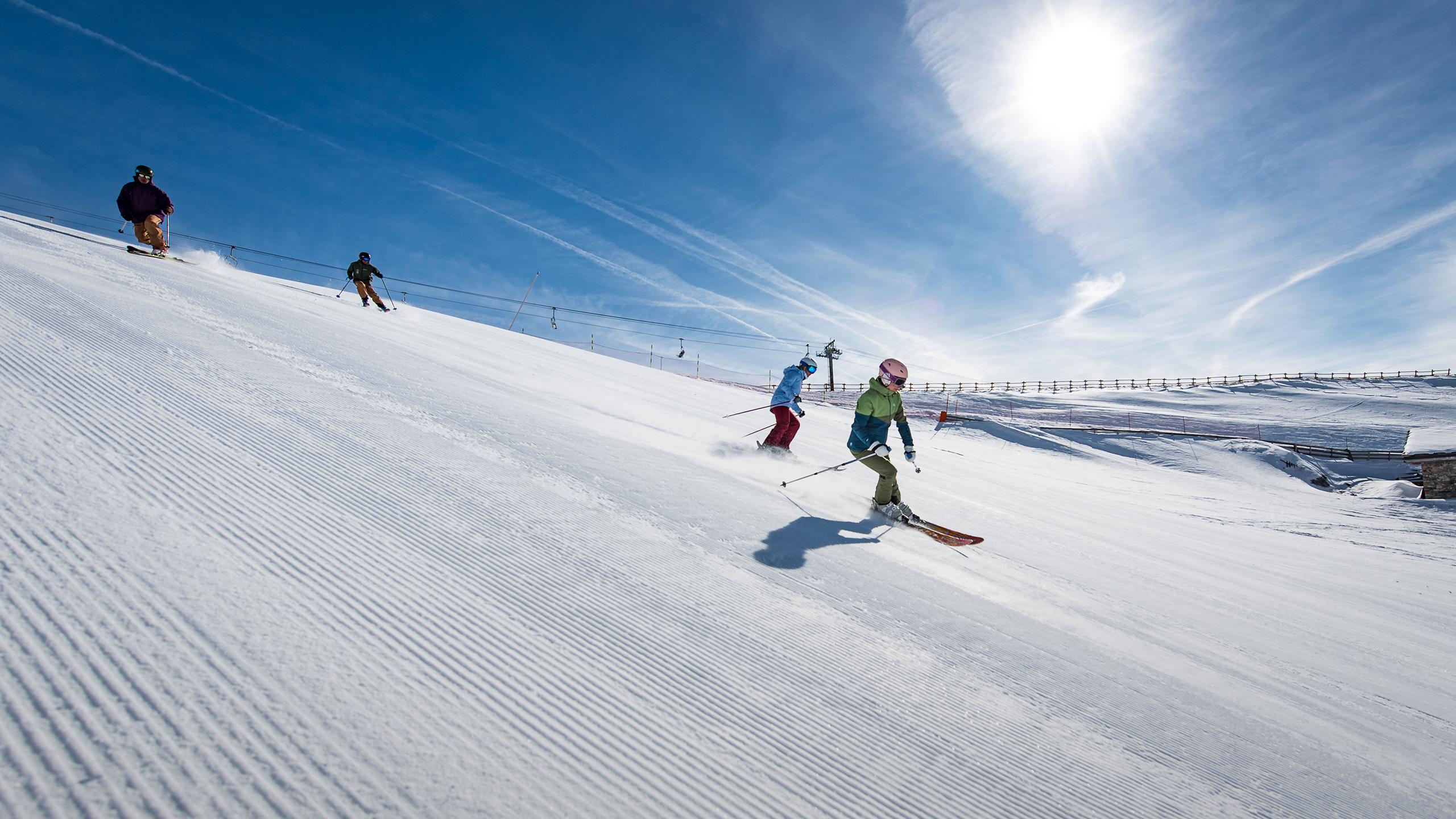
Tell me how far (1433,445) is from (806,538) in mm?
26864

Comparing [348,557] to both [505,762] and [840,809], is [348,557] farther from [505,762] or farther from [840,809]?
[840,809]

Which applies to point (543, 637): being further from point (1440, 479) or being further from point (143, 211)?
point (1440, 479)

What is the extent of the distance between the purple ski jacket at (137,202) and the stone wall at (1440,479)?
3486 cm

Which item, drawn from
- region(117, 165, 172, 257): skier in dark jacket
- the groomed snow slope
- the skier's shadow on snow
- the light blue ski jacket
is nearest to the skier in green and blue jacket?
the groomed snow slope

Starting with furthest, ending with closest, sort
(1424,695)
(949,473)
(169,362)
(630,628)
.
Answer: (949,473) < (169,362) < (1424,695) < (630,628)

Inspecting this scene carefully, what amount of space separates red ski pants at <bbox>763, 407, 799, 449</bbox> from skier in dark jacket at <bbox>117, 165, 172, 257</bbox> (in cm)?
1332

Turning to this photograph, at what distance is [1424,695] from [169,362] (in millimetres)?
8745

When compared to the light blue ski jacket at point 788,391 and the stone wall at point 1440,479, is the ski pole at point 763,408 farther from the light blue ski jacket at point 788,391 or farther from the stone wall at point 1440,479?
the stone wall at point 1440,479

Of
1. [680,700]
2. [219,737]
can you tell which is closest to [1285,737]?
[680,700]

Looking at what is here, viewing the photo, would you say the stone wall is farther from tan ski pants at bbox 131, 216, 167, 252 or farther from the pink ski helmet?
tan ski pants at bbox 131, 216, 167, 252

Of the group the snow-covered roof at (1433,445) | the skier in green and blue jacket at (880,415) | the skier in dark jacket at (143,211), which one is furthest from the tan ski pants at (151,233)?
the snow-covered roof at (1433,445)

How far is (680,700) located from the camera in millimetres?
1942

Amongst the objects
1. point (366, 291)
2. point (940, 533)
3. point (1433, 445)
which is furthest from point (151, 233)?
point (1433, 445)

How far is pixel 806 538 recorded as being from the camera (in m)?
4.11
